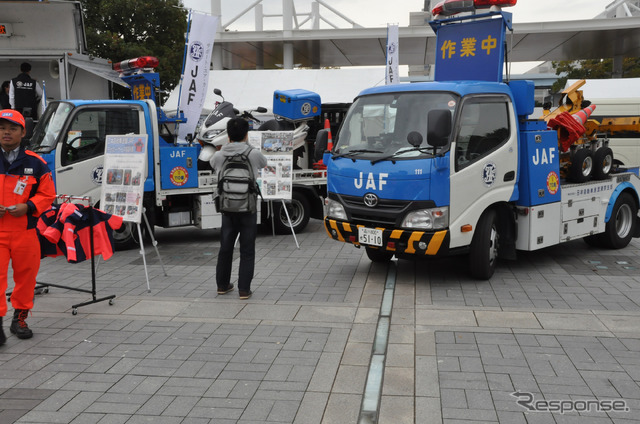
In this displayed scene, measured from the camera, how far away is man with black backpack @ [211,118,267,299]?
20.6 feet

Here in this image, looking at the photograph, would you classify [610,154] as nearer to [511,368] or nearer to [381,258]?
[381,258]

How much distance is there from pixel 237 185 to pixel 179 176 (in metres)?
3.50

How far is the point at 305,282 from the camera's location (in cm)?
724

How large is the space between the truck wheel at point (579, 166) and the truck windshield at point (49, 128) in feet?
24.1

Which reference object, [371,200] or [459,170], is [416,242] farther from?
[459,170]

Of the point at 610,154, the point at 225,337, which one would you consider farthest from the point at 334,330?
the point at 610,154

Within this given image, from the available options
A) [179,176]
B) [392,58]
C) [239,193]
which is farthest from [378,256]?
[392,58]

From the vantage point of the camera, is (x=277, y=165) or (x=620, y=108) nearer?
(x=277, y=165)

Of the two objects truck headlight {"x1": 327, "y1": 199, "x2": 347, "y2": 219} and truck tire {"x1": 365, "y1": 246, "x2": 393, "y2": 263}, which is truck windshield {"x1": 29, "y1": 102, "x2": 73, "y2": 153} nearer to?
truck headlight {"x1": 327, "y1": 199, "x2": 347, "y2": 219}

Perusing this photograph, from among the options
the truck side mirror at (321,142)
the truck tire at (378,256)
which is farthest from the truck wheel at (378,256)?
the truck side mirror at (321,142)

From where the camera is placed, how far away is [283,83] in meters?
19.3

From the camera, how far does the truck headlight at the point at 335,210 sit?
7234 millimetres

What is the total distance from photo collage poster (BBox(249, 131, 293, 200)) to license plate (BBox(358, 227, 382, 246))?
2.97m

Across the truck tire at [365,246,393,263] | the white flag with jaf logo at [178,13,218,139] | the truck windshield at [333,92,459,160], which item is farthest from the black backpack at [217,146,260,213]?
the white flag with jaf logo at [178,13,218,139]
